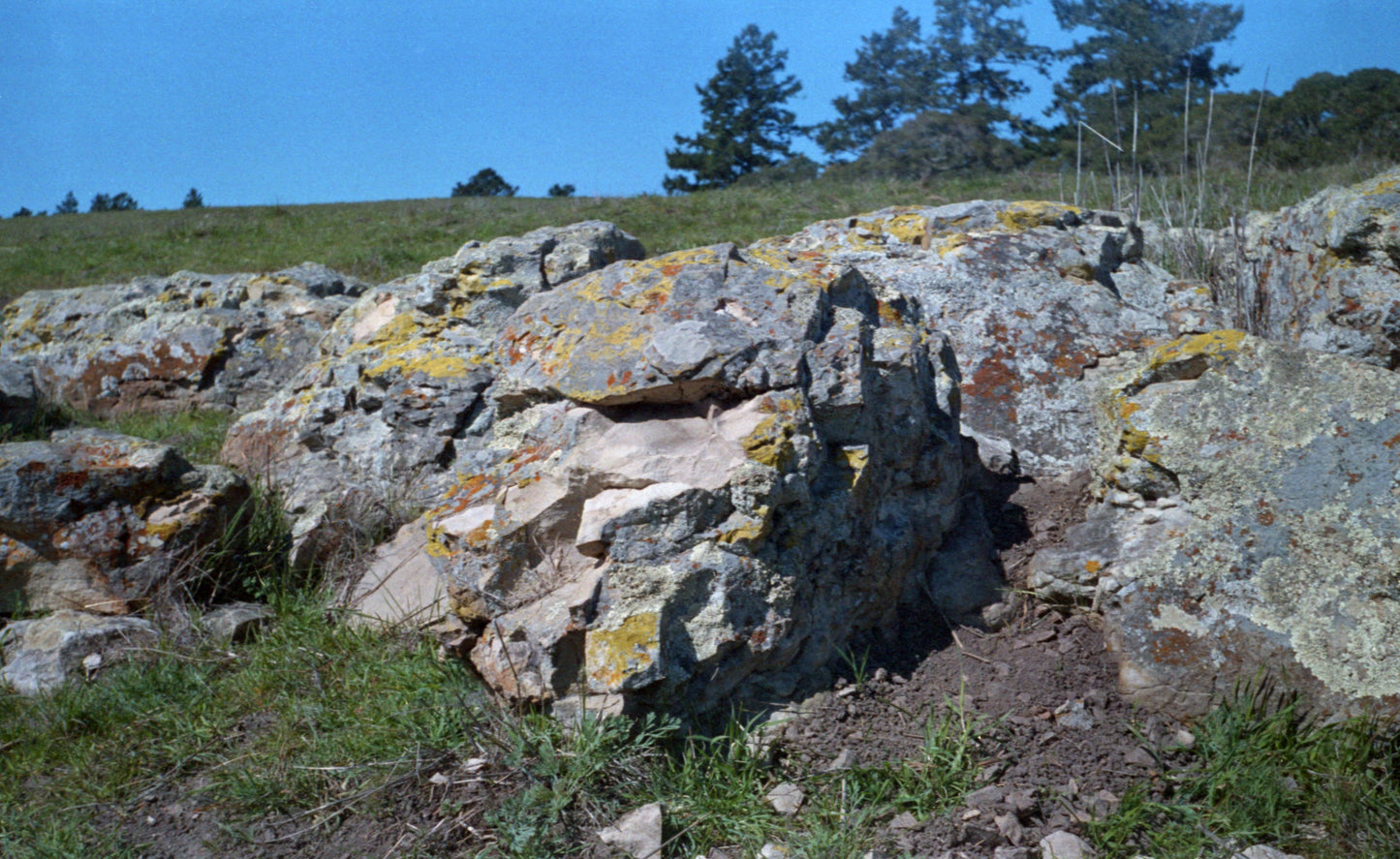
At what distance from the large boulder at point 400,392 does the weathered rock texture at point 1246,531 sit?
2616mm

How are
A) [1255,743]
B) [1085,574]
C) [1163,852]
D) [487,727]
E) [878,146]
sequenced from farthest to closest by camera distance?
[878,146] → [1085,574] → [487,727] → [1255,743] → [1163,852]

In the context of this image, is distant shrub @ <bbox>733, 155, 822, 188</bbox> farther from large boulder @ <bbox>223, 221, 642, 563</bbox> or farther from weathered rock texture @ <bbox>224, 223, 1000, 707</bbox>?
weathered rock texture @ <bbox>224, 223, 1000, 707</bbox>

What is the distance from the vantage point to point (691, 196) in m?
18.4

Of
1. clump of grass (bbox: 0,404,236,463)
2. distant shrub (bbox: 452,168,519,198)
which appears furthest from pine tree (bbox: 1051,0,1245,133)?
distant shrub (bbox: 452,168,519,198)

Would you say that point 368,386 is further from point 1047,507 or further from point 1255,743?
point 1255,743

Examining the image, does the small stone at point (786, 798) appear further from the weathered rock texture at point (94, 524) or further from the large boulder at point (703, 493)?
the weathered rock texture at point (94, 524)

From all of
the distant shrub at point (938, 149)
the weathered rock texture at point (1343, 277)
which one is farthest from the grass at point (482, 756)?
the distant shrub at point (938, 149)

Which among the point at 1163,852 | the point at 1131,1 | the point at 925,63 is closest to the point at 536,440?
the point at 1163,852

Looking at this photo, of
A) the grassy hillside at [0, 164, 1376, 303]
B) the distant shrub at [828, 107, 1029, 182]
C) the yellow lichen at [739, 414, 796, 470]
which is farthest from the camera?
the distant shrub at [828, 107, 1029, 182]

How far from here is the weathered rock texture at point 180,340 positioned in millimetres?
6066

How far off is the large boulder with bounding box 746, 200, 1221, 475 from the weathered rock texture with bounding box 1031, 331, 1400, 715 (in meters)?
0.55

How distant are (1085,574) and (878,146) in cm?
2936

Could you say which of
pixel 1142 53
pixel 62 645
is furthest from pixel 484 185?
pixel 62 645

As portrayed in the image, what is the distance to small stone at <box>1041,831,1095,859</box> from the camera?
7.70 feet
